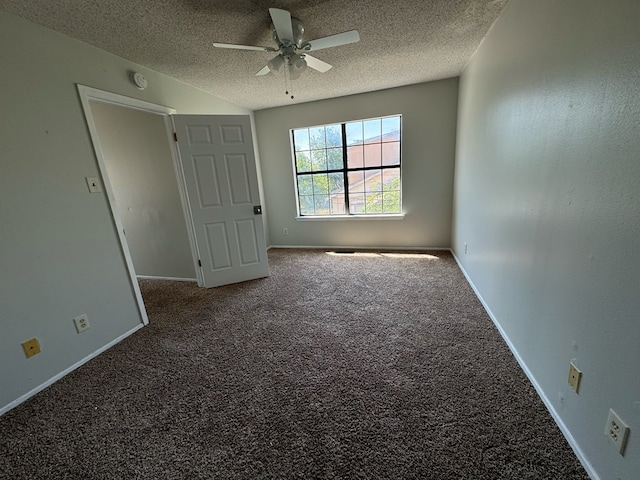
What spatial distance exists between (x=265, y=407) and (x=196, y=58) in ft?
9.52

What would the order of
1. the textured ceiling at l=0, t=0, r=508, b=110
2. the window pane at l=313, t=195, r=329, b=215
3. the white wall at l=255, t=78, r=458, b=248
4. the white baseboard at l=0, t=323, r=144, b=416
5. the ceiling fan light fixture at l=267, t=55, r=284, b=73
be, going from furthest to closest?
the window pane at l=313, t=195, r=329, b=215 < the white wall at l=255, t=78, r=458, b=248 < the ceiling fan light fixture at l=267, t=55, r=284, b=73 < the textured ceiling at l=0, t=0, r=508, b=110 < the white baseboard at l=0, t=323, r=144, b=416

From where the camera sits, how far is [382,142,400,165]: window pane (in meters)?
3.80

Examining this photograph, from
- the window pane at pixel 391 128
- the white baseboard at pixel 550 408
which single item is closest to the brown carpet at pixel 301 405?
the white baseboard at pixel 550 408

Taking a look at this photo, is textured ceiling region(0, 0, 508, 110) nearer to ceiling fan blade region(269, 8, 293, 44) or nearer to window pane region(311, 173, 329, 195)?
ceiling fan blade region(269, 8, 293, 44)

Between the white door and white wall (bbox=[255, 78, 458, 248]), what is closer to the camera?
the white door

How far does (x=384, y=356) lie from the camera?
68.7 inches

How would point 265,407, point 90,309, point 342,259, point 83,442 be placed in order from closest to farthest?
point 83,442
point 265,407
point 90,309
point 342,259

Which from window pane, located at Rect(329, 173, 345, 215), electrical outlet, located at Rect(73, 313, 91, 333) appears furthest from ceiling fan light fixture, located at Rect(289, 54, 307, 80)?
electrical outlet, located at Rect(73, 313, 91, 333)

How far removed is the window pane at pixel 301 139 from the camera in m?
4.14

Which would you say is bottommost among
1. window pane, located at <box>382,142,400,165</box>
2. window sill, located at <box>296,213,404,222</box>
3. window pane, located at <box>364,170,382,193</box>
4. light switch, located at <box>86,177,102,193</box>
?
window sill, located at <box>296,213,404,222</box>

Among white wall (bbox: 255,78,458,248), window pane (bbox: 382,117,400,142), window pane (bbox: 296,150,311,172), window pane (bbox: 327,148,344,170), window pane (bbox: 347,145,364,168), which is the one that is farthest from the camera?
window pane (bbox: 296,150,311,172)

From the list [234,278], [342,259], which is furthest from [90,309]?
[342,259]

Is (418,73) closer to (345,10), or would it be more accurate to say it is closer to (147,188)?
(345,10)

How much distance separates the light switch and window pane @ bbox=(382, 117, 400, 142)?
3458 mm
